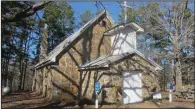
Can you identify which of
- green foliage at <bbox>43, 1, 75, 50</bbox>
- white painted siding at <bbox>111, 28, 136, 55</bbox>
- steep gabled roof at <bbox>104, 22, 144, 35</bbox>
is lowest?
white painted siding at <bbox>111, 28, 136, 55</bbox>

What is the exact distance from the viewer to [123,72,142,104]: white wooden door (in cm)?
1578

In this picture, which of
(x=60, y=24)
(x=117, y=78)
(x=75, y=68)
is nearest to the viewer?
(x=117, y=78)

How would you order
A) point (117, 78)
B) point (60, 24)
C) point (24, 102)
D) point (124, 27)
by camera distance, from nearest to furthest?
point (117, 78) → point (24, 102) → point (124, 27) → point (60, 24)

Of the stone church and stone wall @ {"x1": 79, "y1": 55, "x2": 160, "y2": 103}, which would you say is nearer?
stone wall @ {"x1": 79, "y1": 55, "x2": 160, "y2": 103}

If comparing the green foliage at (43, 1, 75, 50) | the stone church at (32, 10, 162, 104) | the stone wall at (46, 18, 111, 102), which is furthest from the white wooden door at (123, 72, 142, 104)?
the green foliage at (43, 1, 75, 50)

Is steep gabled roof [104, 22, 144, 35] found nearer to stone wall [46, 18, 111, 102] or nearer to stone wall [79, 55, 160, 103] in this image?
stone wall [46, 18, 111, 102]

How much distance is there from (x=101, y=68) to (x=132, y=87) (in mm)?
2485

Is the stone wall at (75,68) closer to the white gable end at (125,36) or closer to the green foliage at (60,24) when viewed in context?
the white gable end at (125,36)

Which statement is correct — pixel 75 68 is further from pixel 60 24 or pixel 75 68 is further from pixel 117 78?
pixel 60 24

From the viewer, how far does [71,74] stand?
1691 cm

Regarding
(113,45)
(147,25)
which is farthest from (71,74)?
(147,25)

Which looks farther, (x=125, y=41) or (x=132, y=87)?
(x=125, y=41)

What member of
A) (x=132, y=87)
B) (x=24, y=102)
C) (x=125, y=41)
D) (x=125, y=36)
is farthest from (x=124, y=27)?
(x=24, y=102)

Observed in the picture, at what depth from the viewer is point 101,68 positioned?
15.3 m
